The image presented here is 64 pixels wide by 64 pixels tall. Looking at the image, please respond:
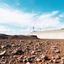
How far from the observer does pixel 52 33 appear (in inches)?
2512

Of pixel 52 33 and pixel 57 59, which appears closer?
pixel 57 59

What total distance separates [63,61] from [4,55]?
4384 mm

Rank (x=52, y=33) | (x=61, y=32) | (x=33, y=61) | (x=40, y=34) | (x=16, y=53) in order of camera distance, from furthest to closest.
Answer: (x=40, y=34), (x=52, y=33), (x=61, y=32), (x=16, y=53), (x=33, y=61)

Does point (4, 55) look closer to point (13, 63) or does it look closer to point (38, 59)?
point (13, 63)

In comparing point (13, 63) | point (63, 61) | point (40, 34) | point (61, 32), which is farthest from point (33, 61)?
point (40, 34)

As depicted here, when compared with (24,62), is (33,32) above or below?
above

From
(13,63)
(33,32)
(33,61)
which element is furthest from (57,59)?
(33,32)

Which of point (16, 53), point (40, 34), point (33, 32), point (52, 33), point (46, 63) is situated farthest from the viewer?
point (33, 32)

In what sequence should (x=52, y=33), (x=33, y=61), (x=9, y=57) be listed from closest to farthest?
(x=33, y=61)
(x=9, y=57)
(x=52, y=33)

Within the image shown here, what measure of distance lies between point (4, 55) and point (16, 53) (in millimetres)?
1016

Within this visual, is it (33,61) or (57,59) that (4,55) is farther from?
(57,59)

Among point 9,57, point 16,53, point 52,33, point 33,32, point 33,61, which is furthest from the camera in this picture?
point 33,32

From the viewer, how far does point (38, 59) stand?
10.2 meters

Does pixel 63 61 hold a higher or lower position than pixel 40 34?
lower
